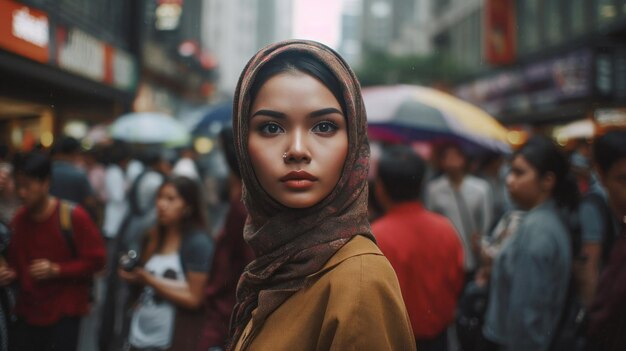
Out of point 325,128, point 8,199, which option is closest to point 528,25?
point 8,199

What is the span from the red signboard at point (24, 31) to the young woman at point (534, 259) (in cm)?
607

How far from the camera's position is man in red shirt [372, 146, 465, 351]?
3316mm

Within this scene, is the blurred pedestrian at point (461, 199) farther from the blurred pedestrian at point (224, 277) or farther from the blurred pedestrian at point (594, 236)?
the blurred pedestrian at point (224, 277)

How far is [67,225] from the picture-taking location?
3604mm

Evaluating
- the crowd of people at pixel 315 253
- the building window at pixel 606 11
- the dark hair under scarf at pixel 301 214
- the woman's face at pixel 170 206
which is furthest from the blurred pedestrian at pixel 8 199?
the building window at pixel 606 11

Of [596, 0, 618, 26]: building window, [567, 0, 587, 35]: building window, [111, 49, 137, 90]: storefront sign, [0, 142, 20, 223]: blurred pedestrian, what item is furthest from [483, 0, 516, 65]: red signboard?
[0, 142, 20, 223]: blurred pedestrian

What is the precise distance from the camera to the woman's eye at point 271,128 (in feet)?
5.27

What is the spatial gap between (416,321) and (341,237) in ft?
6.40

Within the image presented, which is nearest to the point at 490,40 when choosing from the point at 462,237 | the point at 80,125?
the point at 80,125

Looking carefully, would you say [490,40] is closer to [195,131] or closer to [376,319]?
[195,131]

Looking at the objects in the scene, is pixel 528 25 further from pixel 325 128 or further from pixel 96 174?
pixel 325 128

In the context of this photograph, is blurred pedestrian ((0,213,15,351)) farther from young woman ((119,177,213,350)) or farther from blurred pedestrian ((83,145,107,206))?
blurred pedestrian ((83,145,107,206))

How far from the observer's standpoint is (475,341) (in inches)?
162

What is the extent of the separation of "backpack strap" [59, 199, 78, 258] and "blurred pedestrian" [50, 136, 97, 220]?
2037mm
